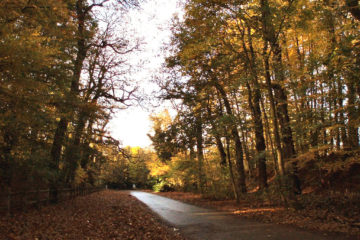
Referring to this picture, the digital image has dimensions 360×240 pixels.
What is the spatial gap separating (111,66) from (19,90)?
11823 mm

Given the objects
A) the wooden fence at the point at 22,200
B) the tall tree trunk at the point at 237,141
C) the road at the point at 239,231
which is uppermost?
the tall tree trunk at the point at 237,141

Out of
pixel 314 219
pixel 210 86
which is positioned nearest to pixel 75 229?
pixel 314 219

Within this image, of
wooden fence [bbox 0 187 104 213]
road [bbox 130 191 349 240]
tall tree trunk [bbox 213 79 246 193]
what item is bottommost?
road [bbox 130 191 349 240]

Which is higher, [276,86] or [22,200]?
[276,86]

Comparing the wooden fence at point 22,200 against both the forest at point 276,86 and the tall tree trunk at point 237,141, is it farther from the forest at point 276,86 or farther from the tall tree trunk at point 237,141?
the tall tree trunk at point 237,141

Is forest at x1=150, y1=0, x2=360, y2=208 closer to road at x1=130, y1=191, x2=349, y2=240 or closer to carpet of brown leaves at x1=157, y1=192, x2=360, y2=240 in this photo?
carpet of brown leaves at x1=157, y1=192, x2=360, y2=240

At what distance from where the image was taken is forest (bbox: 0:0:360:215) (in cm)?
699

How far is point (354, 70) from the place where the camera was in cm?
751

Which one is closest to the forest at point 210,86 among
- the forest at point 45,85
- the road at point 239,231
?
the forest at point 45,85

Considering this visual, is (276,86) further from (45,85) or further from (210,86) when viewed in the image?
(45,85)

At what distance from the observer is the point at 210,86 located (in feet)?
47.4

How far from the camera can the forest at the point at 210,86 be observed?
6992 millimetres

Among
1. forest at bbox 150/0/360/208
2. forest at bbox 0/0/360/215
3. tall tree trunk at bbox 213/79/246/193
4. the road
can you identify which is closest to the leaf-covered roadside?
the road

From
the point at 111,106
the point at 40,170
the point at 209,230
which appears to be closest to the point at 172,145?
the point at 111,106
